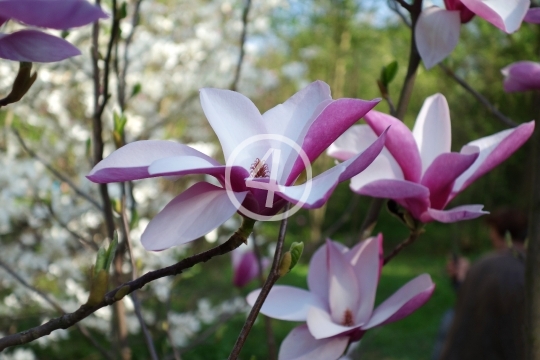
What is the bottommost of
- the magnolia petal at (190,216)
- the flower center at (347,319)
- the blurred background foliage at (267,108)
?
the blurred background foliage at (267,108)

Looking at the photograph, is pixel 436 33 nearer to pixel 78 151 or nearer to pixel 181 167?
pixel 181 167

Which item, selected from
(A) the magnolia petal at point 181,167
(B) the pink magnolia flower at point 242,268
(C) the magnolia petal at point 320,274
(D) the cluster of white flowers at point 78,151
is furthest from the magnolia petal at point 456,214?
(D) the cluster of white flowers at point 78,151

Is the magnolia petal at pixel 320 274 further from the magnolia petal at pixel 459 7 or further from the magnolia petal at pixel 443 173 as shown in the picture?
the magnolia petal at pixel 459 7

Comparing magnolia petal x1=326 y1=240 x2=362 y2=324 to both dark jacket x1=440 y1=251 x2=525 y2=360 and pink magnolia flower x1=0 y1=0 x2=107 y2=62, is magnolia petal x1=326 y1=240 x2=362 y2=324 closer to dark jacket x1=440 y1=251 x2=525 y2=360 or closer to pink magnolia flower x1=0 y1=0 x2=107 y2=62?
pink magnolia flower x1=0 y1=0 x2=107 y2=62

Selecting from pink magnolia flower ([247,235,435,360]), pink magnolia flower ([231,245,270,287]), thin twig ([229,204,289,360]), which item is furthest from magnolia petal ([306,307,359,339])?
pink magnolia flower ([231,245,270,287])

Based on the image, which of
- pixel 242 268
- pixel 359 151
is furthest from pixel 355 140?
pixel 242 268
